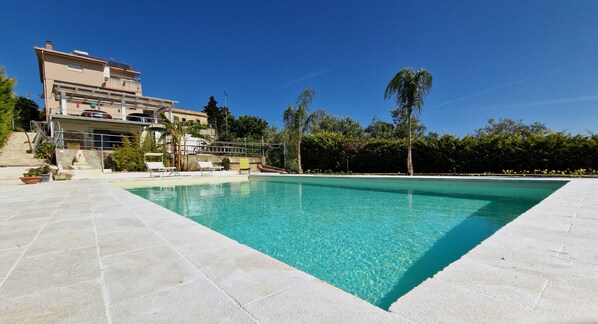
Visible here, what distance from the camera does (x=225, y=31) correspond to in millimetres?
19547

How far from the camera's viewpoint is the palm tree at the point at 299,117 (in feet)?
56.3

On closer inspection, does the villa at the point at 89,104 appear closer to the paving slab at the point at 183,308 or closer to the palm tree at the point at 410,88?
the palm tree at the point at 410,88

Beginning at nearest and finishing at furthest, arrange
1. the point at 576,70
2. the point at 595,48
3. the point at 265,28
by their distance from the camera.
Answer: the point at 595,48 < the point at 576,70 < the point at 265,28

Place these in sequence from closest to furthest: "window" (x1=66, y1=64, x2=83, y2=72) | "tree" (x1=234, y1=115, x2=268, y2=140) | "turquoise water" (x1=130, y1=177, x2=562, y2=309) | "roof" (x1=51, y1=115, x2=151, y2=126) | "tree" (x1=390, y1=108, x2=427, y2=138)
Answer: "turquoise water" (x1=130, y1=177, x2=562, y2=309) < "roof" (x1=51, y1=115, x2=151, y2=126) < "window" (x1=66, y1=64, x2=83, y2=72) < "tree" (x1=390, y1=108, x2=427, y2=138) < "tree" (x1=234, y1=115, x2=268, y2=140)

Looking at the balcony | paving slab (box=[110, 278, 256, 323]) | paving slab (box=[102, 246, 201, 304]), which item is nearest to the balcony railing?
the balcony

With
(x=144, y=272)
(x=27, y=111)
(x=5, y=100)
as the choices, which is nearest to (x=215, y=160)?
(x=5, y=100)

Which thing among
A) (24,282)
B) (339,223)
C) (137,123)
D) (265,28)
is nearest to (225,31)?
(265,28)

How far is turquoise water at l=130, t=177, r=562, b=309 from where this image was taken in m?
2.84

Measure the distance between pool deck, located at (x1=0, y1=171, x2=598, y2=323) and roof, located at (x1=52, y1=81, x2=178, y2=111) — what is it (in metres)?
20.6

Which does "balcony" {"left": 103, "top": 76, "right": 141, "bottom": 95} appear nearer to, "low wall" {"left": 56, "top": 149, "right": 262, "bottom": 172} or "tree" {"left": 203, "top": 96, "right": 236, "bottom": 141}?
"low wall" {"left": 56, "top": 149, "right": 262, "bottom": 172}

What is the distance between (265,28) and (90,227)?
19360 millimetres

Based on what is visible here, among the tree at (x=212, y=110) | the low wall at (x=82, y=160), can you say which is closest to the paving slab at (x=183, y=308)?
the low wall at (x=82, y=160)

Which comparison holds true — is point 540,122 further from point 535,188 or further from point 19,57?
point 19,57

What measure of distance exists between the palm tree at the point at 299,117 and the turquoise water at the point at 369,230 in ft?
33.7
